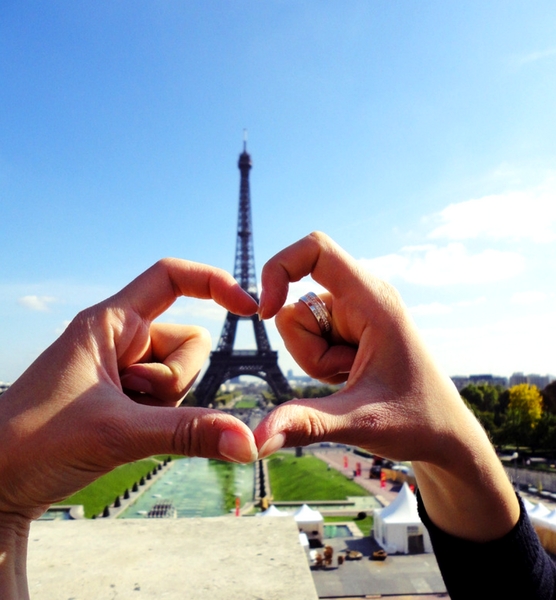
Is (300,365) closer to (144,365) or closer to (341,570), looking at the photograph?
(144,365)

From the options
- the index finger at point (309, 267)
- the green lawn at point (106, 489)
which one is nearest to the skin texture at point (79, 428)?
the index finger at point (309, 267)

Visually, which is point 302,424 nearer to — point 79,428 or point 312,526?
point 79,428

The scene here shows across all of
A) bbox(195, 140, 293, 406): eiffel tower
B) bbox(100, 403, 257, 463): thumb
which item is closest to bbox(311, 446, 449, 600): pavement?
bbox(100, 403, 257, 463): thumb

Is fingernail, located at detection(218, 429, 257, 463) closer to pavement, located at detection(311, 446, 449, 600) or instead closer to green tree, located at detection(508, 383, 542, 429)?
pavement, located at detection(311, 446, 449, 600)

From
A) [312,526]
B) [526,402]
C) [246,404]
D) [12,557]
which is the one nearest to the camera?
[12,557]

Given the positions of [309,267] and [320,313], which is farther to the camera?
[320,313]

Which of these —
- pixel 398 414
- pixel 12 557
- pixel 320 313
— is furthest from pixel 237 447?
pixel 320 313

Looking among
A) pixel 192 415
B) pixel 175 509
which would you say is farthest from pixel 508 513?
pixel 175 509

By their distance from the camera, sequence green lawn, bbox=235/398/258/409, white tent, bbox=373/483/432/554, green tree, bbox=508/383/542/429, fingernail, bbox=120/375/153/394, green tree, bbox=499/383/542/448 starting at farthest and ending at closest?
green lawn, bbox=235/398/258/409 → green tree, bbox=508/383/542/429 → green tree, bbox=499/383/542/448 → white tent, bbox=373/483/432/554 → fingernail, bbox=120/375/153/394
